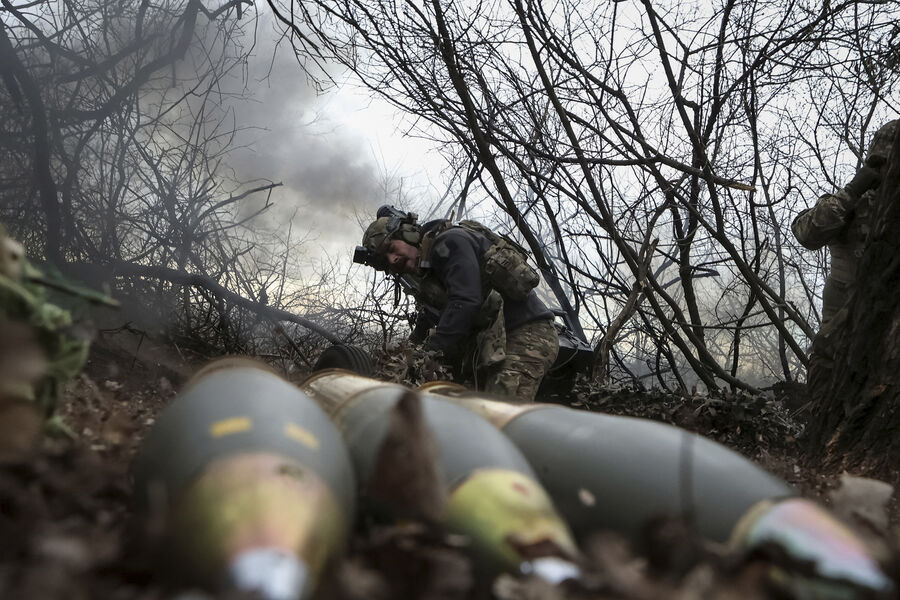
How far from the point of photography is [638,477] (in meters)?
1.24

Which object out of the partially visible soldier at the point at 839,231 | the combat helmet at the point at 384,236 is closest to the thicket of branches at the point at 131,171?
the combat helmet at the point at 384,236

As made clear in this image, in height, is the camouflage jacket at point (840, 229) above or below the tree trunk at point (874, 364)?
above

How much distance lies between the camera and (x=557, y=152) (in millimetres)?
5793

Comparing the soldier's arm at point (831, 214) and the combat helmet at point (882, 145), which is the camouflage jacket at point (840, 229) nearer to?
the soldier's arm at point (831, 214)

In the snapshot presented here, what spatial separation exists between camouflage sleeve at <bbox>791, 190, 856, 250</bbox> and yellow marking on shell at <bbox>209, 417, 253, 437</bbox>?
3.84 metres

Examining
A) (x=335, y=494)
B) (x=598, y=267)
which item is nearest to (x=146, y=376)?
(x=335, y=494)

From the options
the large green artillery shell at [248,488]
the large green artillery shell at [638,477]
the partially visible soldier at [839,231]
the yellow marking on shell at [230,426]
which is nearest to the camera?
the large green artillery shell at [248,488]

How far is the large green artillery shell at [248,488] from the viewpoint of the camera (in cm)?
82

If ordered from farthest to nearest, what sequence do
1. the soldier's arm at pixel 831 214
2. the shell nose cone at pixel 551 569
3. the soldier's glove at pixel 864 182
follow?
1. the soldier's arm at pixel 831 214
2. the soldier's glove at pixel 864 182
3. the shell nose cone at pixel 551 569

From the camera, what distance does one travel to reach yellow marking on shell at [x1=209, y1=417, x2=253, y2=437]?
41.4 inches

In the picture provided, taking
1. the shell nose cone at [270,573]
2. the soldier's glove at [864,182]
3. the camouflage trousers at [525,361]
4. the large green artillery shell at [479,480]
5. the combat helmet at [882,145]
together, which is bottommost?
the shell nose cone at [270,573]

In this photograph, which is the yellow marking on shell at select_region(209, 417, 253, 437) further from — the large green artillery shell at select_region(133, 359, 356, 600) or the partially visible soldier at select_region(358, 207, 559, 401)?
the partially visible soldier at select_region(358, 207, 559, 401)

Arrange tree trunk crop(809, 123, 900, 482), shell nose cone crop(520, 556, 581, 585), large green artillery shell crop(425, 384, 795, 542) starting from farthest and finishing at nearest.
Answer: tree trunk crop(809, 123, 900, 482), large green artillery shell crop(425, 384, 795, 542), shell nose cone crop(520, 556, 581, 585)

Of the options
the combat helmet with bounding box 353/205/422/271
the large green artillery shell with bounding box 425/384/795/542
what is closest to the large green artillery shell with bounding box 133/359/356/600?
the large green artillery shell with bounding box 425/384/795/542
